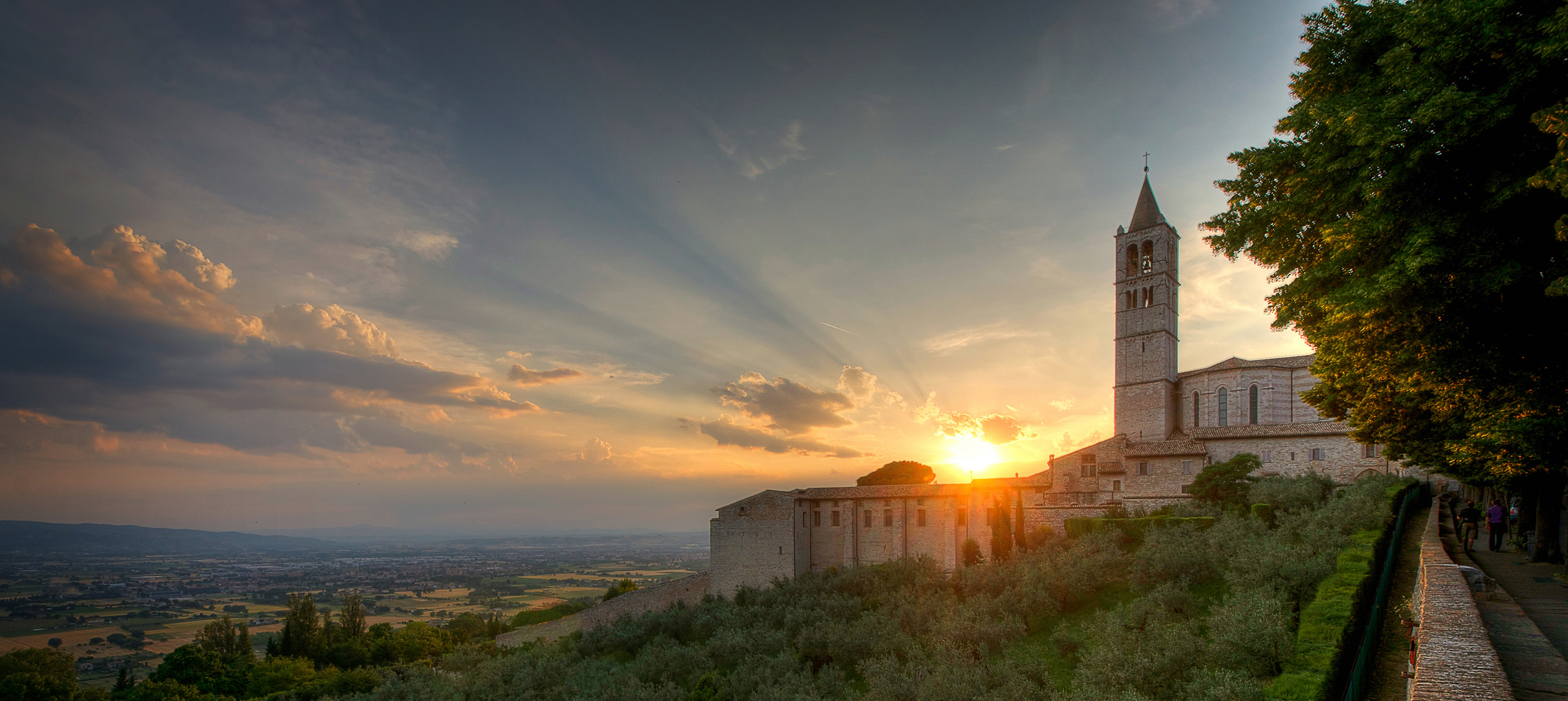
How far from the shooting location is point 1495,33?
8633 mm

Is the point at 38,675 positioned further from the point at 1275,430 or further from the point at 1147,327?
the point at 1147,327

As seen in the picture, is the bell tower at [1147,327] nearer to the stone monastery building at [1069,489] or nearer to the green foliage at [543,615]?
the stone monastery building at [1069,489]

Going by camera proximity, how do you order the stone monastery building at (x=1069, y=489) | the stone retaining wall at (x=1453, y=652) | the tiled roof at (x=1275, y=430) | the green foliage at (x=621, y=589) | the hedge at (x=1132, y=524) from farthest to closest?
1. the green foliage at (x=621, y=589)
2. the tiled roof at (x=1275, y=430)
3. the stone monastery building at (x=1069, y=489)
4. the hedge at (x=1132, y=524)
5. the stone retaining wall at (x=1453, y=652)

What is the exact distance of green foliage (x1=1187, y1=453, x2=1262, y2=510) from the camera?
3375 cm

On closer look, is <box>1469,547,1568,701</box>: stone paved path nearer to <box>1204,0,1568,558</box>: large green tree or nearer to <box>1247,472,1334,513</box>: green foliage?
<box>1204,0,1568,558</box>: large green tree

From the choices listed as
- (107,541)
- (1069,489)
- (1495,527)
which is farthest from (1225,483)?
(107,541)

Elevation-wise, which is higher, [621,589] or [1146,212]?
[1146,212]

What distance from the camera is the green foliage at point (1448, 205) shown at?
8.77 meters

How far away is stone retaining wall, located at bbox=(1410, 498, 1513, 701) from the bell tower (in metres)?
48.9

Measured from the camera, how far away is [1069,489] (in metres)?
45.3

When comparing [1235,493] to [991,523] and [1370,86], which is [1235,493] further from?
[1370,86]

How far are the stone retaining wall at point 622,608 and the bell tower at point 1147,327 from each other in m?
35.5

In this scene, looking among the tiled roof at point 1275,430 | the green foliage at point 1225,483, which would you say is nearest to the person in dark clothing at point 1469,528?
the green foliage at point 1225,483

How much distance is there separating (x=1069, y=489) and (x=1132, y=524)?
15910 millimetres
